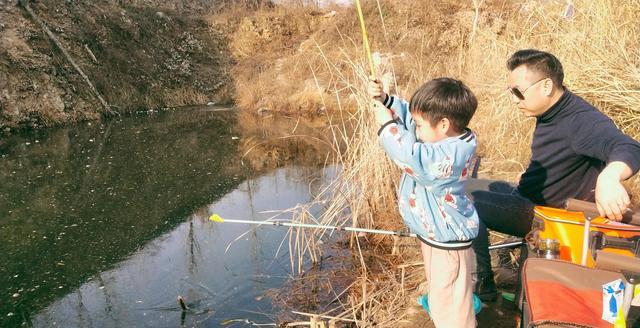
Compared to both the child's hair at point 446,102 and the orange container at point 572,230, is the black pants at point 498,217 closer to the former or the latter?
the orange container at point 572,230

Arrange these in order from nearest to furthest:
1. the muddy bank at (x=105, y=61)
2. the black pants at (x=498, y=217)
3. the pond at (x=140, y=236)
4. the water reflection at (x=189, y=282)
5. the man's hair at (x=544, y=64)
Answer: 1. the man's hair at (x=544, y=64)
2. the black pants at (x=498, y=217)
3. the water reflection at (x=189, y=282)
4. the pond at (x=140, y=236)
5. the muddy bank at (x=105, y=61)

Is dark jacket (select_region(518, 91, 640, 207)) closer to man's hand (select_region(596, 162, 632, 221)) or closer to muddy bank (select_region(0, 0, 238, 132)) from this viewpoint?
man's hand (select_region(596, 162, 632, 221))

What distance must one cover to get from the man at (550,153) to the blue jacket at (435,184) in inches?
16.2

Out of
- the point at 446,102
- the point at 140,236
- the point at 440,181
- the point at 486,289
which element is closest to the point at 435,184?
the point at 440,181

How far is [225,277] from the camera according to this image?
3051mm

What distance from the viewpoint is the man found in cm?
165

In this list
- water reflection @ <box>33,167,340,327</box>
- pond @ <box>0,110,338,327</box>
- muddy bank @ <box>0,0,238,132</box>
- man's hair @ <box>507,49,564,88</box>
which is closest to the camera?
man's hair @ <box>507,49,564,88</box>

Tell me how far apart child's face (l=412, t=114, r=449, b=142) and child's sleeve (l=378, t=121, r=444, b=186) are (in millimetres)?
101

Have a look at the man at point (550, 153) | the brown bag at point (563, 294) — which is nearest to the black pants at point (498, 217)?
the man at point (550, 153)

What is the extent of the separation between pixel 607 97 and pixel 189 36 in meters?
14.0

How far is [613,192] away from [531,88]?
23.6 inches

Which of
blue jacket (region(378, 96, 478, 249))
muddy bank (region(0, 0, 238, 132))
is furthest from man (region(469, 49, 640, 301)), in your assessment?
muddy bank (region(0, 0, 238, 132))

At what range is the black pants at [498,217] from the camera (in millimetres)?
2061

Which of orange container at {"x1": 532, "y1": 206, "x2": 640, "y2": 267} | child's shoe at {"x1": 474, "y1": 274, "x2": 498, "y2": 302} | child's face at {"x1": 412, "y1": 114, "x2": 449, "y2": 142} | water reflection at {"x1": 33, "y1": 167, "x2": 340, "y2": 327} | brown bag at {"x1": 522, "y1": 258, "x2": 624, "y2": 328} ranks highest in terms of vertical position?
child's face at {"x1": 412, "y1": 114, "x2": 449, "y2": 142}
